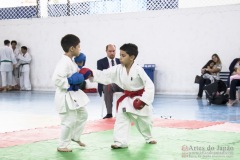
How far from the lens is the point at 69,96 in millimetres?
5148

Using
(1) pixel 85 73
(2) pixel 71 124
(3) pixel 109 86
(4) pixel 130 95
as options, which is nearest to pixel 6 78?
(3) pixel 109 86

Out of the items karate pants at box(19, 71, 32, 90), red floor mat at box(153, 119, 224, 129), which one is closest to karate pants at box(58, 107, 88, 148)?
red floor mat at box(153, 119, 224, 129)

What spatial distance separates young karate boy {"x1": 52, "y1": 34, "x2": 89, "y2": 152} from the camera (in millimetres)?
5059

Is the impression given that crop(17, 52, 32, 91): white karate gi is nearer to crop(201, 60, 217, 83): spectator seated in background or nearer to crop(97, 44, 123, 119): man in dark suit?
crop(201, 60, 217, 83): spectator seated in background

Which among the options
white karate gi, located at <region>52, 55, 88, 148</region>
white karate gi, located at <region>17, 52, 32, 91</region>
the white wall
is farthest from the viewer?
white karate gi, located at <region>17, 52, 32, 91</region>

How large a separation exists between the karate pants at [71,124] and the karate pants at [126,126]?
41cm

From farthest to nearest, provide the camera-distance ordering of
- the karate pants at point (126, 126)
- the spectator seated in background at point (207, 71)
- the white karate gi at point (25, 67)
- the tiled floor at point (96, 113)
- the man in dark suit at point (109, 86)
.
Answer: the white karate gi at point (25, 67)
the spectator seated in background at point (207, 71)
the man in dark suit at point (109, 86)
the tiled floor at point (96, 113)
the karate pants at point (126, 126)

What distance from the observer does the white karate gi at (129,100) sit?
532 cm

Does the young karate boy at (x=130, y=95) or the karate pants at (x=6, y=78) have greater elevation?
the young karate boy at (x=130, y=95)

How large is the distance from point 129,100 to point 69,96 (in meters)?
0.76

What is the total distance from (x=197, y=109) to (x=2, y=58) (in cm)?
939

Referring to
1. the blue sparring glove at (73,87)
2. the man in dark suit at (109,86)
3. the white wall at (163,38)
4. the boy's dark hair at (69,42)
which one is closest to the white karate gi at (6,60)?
the white wall at (163,38)

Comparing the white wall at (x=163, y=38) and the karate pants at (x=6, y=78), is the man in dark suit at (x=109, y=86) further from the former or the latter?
the karate pants at (x=6, y=78)

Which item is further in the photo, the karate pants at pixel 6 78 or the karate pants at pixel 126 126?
the karate pants at pixel 6 78
